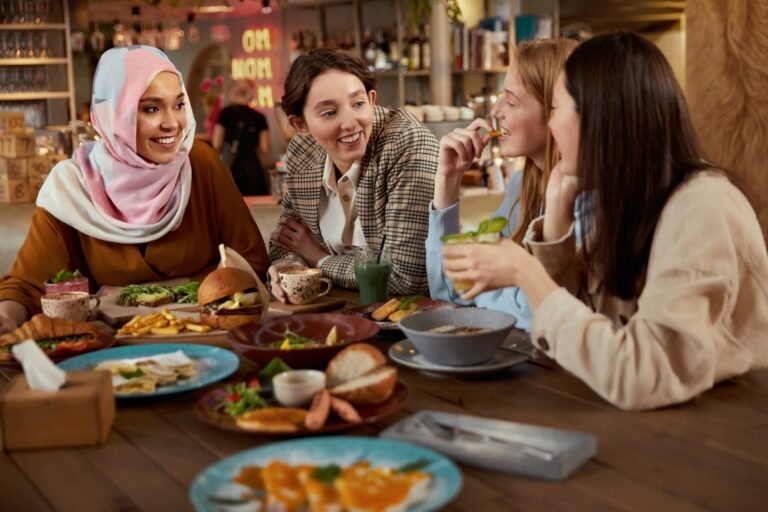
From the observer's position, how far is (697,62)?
385 centimetres

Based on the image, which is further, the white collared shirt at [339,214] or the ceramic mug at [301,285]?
the white collared shirt at [339,214]

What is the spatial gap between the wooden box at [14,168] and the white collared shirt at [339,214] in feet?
7.62

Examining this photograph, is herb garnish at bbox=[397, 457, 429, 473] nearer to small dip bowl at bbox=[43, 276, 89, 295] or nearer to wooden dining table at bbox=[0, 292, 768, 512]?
Answer: wooden dining table at bbox=[0, 292, 768, 512]

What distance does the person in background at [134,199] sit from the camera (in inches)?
113

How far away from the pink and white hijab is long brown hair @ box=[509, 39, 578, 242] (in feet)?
A: 3.65

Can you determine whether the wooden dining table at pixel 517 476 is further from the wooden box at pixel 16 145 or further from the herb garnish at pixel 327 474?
the wooden box at pixel 16 145

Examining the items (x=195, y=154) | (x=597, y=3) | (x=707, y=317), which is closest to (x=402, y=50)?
(x=597, y=3)

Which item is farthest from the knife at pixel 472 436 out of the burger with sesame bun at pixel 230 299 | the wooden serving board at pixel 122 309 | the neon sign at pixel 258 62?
the neon sign at pixel 258 62

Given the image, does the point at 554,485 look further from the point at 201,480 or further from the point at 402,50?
the point at 402,50

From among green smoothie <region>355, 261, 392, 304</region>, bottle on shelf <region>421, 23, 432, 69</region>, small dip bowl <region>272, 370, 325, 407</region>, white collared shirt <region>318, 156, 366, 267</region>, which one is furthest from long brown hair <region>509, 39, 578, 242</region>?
bottle on shelf <region>421, 23, 432, 69</region>

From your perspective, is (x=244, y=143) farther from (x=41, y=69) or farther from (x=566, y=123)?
(x=566, y=123)

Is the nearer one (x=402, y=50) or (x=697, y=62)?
(x=697, y=62)

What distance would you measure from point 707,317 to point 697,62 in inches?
99.3

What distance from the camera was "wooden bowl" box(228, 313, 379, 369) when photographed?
71.2 inches
